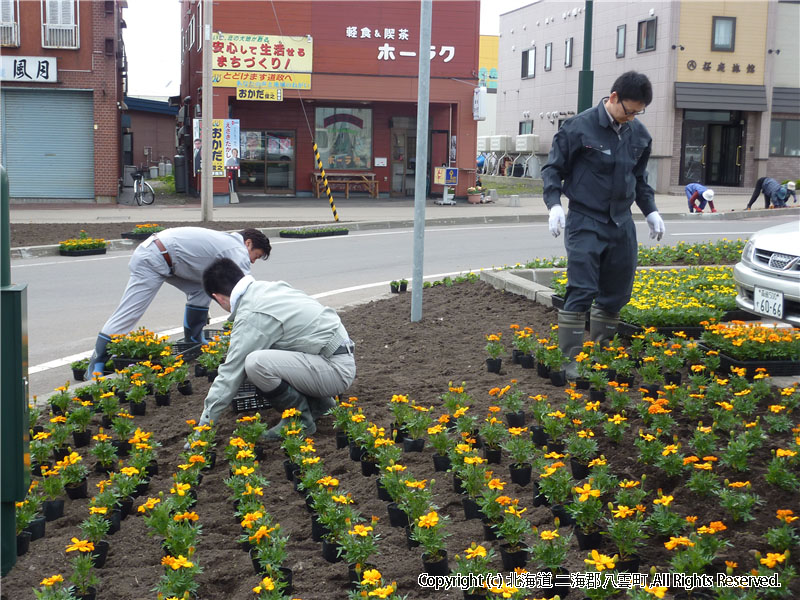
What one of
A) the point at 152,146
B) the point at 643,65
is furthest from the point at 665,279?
the point at 152,146

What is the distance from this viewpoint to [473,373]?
624 centimetres

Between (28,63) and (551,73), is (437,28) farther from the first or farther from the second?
(551,73)

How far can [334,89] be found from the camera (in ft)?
92.6

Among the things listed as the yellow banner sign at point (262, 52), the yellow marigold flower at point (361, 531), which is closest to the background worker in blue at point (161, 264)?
the yellow marigold flower at point (361, 531)

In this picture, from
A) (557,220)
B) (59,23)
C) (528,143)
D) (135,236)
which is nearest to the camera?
(557,220)

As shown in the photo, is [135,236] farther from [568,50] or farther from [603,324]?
[568,50]

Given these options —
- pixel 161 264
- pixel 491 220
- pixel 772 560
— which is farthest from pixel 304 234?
pixel 772 560

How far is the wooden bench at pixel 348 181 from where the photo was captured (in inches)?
1200

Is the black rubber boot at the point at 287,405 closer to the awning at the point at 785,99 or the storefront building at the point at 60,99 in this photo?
the storefront building at the point at 60,99

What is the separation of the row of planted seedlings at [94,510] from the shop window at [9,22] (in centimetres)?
2517

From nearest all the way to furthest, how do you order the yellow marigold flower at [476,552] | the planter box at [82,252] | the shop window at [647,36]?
the yellow marigold flower at [476,552] → the planter box at [82,252] → the shop window at [647,36]

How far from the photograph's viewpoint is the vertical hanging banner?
87.2 feet

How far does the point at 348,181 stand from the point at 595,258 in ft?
81.3

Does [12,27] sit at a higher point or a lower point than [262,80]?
higher
